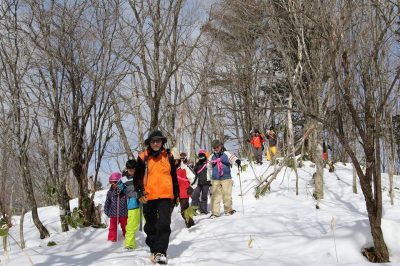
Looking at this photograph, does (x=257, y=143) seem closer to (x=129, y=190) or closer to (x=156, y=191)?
(x=129, y=190)

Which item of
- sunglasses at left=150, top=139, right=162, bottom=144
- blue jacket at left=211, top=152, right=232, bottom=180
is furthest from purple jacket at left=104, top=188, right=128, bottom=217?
sunglasses at left=150, top=139, right=162, bottom=144

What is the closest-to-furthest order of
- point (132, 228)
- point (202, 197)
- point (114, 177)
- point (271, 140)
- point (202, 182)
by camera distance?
point (132, 228), point (114, 177), point (202, 182), point (202, 197), point (271, 140)

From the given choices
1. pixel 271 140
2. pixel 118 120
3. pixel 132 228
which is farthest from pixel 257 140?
pixel 132 228

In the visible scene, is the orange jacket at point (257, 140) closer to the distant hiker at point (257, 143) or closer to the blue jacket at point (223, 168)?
the distant hiker at point (257, 143)

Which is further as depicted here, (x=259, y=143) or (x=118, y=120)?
(x=259, y=143)

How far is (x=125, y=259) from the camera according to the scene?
16.2 feet

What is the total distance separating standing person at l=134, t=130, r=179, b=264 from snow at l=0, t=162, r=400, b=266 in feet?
1.50

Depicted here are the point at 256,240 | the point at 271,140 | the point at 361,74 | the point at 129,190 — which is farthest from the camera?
the point at 271,140

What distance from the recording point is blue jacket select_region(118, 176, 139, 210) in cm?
654

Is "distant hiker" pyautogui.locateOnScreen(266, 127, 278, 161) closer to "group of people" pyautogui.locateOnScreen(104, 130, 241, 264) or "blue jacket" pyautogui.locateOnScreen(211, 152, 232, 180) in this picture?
"group of people" pyautogui.locateOnScreen(104, 130, 241, 264)

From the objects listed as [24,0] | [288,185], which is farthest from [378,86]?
[288,185]

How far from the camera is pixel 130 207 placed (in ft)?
21.5

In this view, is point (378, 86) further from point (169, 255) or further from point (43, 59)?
point (43, 59)

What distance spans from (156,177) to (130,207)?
1643 millimetres
